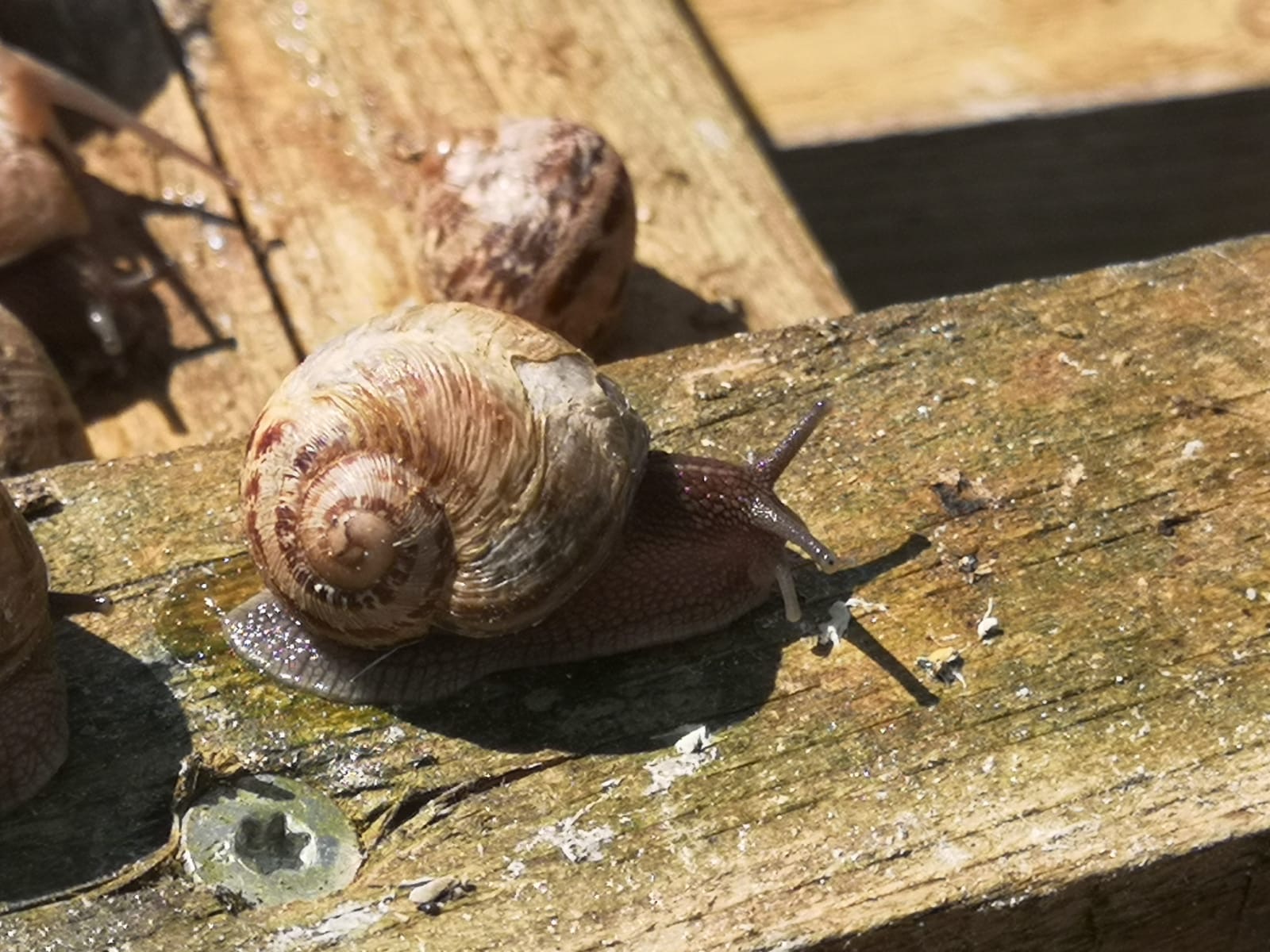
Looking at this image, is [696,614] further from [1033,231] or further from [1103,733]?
[1033,231]

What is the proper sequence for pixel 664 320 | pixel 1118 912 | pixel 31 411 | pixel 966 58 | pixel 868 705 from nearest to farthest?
1. pixel 1118 912
2. pixel 868 705
3. pixel 31 411
4. pixel 664 320
5. pixel 966 58

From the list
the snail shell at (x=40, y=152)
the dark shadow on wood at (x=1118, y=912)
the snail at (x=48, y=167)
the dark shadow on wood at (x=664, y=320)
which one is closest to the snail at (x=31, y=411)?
the snail at (x=48, y=167)

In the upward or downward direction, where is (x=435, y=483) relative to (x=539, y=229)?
upward

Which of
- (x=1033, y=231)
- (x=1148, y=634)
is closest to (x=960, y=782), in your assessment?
(x=1148, y=634)

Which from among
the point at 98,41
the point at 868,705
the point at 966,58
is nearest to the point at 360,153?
the point at 98,41

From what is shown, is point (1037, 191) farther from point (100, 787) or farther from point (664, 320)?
point (100, 787)

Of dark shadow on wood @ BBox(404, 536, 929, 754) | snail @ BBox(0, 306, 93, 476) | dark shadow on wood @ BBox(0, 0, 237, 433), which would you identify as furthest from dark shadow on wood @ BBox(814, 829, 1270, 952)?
dark shadow on wood @ BBox(0, 0, 237, 433)
